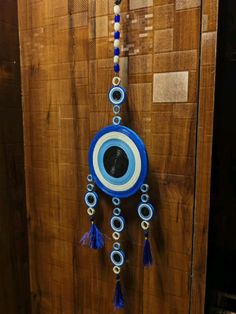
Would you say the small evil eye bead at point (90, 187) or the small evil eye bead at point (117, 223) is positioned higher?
the small evil eye bead at point (90, 187)

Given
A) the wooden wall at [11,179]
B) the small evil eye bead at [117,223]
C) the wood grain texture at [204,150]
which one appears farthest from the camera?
the wooden wall at [11,179]

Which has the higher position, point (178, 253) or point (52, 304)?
point (178, 253)

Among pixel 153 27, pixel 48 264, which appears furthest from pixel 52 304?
pixel 153 27

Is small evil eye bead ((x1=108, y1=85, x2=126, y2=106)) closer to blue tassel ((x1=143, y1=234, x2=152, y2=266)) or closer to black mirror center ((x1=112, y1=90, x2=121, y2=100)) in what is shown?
black mirror center ((x1=112, y1=90, x2=121, y2=100))

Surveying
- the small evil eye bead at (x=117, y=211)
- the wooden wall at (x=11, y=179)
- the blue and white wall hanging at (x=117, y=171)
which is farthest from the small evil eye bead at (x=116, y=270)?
the wooden wall at (x=11, y=179)

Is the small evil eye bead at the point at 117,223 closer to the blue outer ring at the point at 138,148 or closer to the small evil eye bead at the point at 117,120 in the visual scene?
the blue outer ring at the point at 138,148

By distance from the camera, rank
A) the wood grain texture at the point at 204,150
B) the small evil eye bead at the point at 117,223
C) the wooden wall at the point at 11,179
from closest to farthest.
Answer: the wood grain texture at the point at 204,150 → the small evil eye bead at the point at 117,223 → the wooden wall at the point at 11,179

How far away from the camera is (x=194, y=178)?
0.57 metres

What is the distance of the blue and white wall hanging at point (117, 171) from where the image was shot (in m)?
0.60

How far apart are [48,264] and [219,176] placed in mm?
541

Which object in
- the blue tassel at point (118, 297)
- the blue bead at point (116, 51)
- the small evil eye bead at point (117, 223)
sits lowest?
the blue tassel at point (118, 297)

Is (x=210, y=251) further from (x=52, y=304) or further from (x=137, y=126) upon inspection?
(x=52, y=304)

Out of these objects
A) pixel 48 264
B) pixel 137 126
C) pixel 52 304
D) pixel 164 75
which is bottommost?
pixel 52 304

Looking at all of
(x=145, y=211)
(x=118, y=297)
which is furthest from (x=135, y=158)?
(x=118, y=297)
